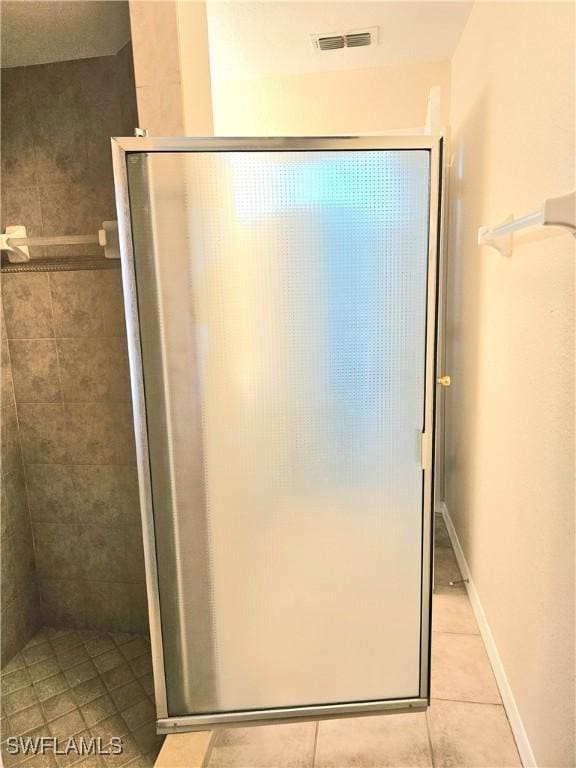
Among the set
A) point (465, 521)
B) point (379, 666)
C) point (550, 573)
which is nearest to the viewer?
point (550, 573)

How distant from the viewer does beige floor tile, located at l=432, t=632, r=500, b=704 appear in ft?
5.50

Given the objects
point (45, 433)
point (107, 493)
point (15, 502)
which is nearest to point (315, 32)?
point (45, 433)

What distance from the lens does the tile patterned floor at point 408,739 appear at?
1463 mm

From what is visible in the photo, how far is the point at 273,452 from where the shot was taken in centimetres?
135

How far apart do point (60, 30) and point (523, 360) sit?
194cm

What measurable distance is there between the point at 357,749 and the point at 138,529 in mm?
1226

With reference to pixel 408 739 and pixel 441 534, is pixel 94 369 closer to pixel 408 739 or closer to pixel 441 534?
pixel 408 739

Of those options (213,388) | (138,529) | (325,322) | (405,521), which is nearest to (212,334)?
(213,388)

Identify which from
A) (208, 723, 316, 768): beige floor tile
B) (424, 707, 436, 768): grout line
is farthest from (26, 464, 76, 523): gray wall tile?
(424, 707, 436, 768): grout line

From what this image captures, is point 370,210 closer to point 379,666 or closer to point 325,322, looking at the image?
point 325,322

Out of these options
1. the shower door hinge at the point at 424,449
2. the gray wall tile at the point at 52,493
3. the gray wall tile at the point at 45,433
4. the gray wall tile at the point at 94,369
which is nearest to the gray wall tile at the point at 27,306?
the gray wall tile at the point at 94,369

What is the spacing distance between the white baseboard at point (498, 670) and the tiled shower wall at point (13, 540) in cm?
204

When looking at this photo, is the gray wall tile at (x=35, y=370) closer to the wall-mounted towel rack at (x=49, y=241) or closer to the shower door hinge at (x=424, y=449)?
the wall-mounted towel rack at (x=49, y=241)

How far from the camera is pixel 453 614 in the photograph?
6.81ft
